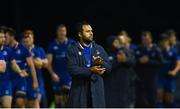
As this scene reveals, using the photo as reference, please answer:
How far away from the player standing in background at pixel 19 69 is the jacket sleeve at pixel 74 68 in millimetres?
4043

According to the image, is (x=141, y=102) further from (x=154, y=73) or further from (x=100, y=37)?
(x=100, y=37)

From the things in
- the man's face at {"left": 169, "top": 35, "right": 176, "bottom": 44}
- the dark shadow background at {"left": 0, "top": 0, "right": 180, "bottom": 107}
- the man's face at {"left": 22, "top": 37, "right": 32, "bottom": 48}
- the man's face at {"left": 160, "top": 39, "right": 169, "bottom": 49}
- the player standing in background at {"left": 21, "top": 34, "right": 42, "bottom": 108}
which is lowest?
the player standing in background at {"left": 21, "top": 34, "right": 42, "bottom": 108}

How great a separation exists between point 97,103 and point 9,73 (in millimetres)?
4470

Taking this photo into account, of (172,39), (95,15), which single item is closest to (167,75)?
(172,39)

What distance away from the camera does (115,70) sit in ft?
55.1

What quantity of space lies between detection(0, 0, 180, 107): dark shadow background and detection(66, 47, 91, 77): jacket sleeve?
7.43m

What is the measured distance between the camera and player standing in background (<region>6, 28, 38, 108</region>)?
14695 mm

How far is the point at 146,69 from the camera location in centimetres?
1811

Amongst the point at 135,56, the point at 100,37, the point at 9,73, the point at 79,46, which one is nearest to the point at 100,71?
the point at 79,46

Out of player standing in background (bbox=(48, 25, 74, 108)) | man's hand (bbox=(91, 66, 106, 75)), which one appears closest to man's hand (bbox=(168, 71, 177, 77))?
player standing in background (bbox=(48, 25, 74, 108))

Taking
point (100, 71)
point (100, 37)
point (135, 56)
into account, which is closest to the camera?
point (100, 71)

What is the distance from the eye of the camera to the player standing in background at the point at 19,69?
14695 mm

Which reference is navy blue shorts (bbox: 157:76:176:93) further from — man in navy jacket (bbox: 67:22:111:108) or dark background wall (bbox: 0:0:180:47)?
man in navy jacket (bbox: 67:22:111:108)

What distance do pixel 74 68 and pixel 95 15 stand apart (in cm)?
855
